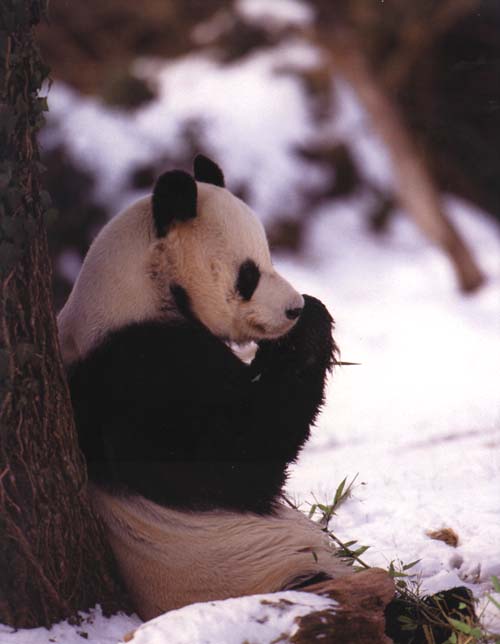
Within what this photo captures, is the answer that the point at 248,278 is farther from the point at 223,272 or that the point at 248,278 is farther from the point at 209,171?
the point at 209,171

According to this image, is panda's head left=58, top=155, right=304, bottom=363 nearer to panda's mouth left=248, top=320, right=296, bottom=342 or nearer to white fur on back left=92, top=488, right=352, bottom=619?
panda's mouth left=248, top=320, right=296, bottom=342

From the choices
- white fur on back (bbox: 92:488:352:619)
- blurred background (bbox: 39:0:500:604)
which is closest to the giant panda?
white fur on back (bbox: 92:488:352:619)

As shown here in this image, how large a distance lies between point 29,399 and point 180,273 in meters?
0.50

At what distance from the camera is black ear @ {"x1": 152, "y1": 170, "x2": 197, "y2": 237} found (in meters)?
2.25

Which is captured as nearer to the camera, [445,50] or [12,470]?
[12,470]

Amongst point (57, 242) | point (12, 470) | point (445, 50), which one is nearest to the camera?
point (12, 470)

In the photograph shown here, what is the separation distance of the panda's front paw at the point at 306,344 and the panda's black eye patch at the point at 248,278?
15 centimetres

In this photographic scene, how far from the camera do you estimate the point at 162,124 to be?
9.76 metres

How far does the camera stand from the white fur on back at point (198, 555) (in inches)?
86.3

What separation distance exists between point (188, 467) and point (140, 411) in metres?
0.17

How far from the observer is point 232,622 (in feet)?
6.09

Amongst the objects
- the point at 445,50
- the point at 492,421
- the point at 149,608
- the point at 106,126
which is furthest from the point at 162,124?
the point at 149,608

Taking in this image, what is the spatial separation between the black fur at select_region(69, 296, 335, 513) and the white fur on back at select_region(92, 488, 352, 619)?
0.04m

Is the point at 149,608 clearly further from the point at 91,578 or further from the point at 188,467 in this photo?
the point at 188,467
